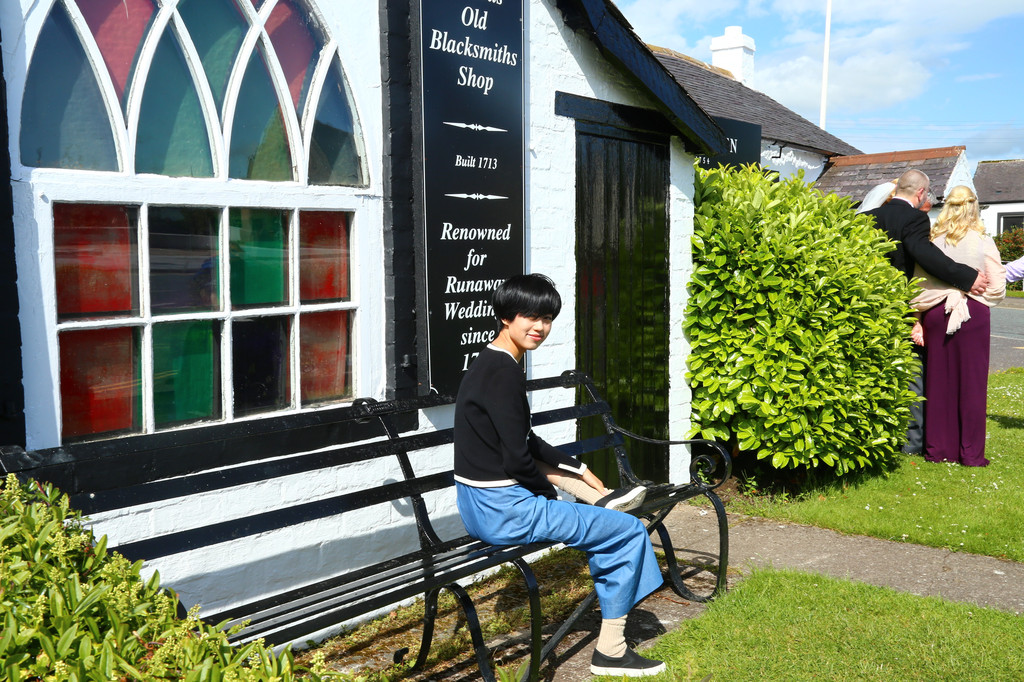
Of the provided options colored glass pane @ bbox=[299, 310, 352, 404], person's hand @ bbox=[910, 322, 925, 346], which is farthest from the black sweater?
person's hand @ bbox=[910, 322, 925, 346]

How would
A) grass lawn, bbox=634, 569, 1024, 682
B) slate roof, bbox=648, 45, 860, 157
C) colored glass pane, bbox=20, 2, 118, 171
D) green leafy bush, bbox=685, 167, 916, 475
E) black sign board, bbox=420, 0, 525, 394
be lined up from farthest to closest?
slate roof, bbox=648, 45, 860, 157 → green leafy bush, bbox=685, 167, 916, 475 → black sign board, bbox=420, 0, 525, 394 → grass lawn, bbox=634, 569, 1024, 682 → colored glass pane, bbox=20, 2, 118, 171

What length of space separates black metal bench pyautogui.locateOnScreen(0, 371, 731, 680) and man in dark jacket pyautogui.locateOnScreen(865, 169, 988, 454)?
3812 millimetres

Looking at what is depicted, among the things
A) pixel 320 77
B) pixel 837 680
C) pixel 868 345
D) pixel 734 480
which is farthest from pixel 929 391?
pixel 320 77

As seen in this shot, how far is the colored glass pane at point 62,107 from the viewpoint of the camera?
10.1 ft

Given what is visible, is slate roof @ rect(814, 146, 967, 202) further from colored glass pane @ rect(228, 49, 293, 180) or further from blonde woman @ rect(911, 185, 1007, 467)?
colored glass pane @ rect(228, 49, 293, 180)

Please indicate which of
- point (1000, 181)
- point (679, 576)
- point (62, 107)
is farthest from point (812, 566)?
point (1000, 181)

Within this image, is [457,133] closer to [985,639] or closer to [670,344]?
[670,344]

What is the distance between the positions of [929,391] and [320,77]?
18.7 ft

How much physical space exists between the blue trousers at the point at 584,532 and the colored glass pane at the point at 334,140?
5.18 feet

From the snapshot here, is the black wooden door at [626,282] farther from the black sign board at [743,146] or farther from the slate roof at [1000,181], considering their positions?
the slate roof at [1000,181]

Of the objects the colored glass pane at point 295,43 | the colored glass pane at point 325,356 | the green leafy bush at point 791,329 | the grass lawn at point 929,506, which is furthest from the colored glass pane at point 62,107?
the grass lawn at point 929,506

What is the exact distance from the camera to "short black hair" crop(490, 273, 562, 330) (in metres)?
3.40

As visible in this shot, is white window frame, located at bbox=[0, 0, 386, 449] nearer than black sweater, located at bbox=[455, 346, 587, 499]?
Yes

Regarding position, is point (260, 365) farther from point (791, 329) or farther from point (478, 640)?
point (791, 329)
